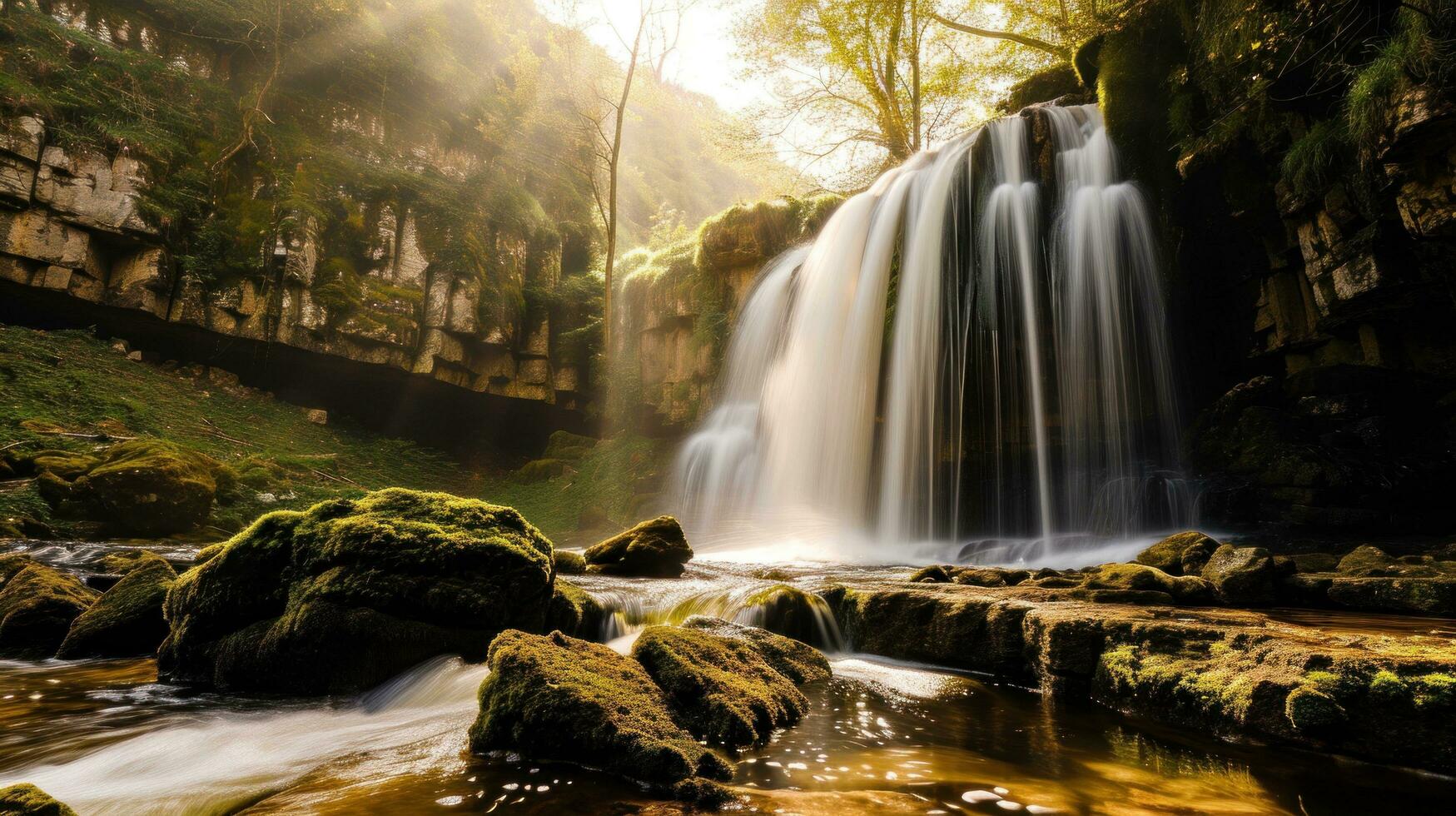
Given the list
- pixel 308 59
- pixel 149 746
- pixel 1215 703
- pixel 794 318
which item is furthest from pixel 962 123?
pixel 149 746

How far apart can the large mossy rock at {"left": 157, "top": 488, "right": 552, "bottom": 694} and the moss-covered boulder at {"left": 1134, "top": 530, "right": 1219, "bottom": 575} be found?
5.77 metres

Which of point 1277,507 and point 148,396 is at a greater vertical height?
point 148,396

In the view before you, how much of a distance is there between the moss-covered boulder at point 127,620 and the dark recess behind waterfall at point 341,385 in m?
12.6

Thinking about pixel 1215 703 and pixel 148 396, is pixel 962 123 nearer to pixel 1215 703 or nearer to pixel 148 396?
pixel 1215 703

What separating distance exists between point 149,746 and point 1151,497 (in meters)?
11.0

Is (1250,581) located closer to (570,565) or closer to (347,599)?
(347,599)

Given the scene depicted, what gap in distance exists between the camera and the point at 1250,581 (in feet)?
14.4

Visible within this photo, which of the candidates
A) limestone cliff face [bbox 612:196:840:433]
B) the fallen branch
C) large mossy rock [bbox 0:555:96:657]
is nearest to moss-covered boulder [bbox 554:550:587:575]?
large mossy rock [bbox 0:555:96:657]

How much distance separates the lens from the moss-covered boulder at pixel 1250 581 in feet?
14.4

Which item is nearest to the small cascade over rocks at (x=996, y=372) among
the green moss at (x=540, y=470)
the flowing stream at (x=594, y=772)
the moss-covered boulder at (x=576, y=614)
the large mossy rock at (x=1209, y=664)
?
the large mossy rock at (x=1209, y=664)

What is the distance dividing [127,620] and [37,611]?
625 millimetres

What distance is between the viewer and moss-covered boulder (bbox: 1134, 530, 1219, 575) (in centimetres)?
561

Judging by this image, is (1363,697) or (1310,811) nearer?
(1310,811)

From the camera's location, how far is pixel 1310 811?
1.97 metres
